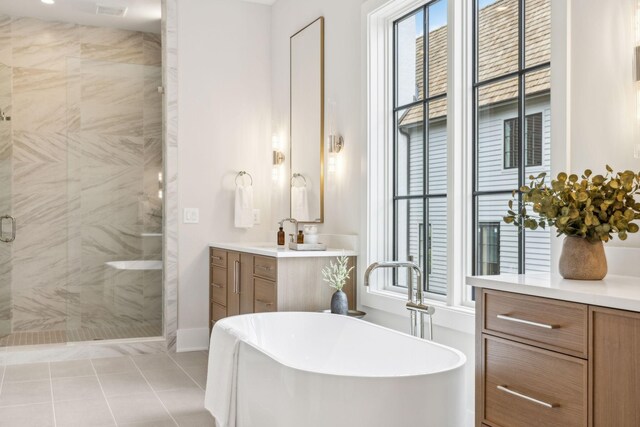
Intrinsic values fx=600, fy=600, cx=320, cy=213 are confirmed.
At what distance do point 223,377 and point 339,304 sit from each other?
96cm

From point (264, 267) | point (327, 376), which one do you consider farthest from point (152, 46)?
point (327, 376)

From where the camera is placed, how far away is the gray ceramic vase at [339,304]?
3395 millimetres

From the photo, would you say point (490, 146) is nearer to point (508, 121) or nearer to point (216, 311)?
point (508, 121)

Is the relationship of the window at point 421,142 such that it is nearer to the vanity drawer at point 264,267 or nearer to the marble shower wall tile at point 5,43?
the vanity drawer at point 264,267

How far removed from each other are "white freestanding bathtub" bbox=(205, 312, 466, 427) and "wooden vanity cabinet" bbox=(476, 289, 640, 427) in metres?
0.21

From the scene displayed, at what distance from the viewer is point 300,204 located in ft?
14.6

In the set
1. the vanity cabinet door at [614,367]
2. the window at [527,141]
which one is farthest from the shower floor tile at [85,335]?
the vanity cabinet door at [614,367]

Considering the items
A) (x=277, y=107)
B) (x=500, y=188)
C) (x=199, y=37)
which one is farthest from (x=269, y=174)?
(x=500, y=188)

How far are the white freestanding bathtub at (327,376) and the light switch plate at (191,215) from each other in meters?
1.81

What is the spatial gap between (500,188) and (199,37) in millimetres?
3073

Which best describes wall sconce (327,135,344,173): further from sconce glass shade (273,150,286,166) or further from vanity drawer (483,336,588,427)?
vanity drawer (483,336,588,427)

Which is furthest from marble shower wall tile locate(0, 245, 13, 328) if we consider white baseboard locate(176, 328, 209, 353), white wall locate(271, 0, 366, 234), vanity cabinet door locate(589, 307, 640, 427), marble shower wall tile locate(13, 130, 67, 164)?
vanity cabinet door locate(589, 307, 640, 427)

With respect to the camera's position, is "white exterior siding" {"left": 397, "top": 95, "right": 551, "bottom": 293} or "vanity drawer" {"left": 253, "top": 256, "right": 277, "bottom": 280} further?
"vanity drawer" {"left": 253, "top": 256, "right": 277, "bottom": 280}

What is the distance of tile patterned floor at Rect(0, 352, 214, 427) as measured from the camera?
Answer: 3.15 metres
